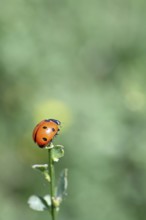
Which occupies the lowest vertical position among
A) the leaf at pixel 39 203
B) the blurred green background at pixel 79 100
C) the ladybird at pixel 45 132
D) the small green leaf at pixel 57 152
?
the leaf at pixel 39 203

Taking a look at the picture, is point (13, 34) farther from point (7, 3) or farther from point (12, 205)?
point (12, 205)

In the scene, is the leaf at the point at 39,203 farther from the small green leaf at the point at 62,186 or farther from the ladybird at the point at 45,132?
the ladybird at the point at 45,132

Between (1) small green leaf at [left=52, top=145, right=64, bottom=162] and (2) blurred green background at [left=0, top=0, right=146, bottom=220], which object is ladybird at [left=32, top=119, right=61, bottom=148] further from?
Result: (2) blurred green background at [left=0, top=0, right=146, bottom=220]

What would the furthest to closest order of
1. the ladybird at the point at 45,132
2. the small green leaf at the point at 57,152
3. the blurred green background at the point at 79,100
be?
the blurred green background at the point at 79,100 → the ladybird at the point at 45,132 → the small green leaf at the point at 57,152

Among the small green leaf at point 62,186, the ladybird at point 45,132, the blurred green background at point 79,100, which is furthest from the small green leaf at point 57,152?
the blurred green background at point 79,100

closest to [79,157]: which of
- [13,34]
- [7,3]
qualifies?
[13,34]
